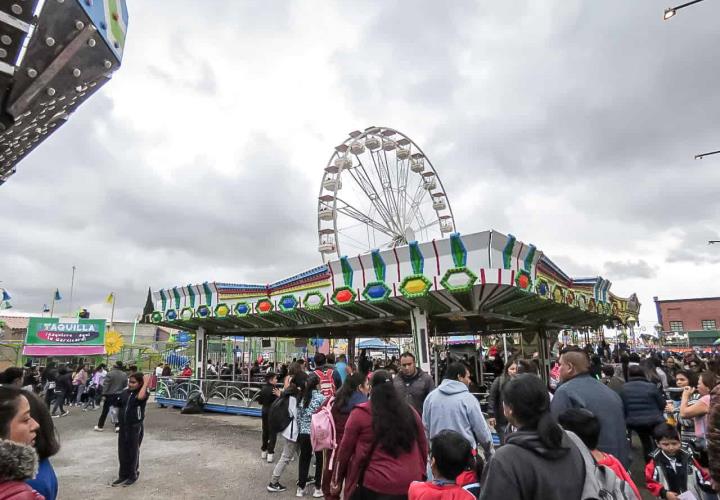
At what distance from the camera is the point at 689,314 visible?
48719mm

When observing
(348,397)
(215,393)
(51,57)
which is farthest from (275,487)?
(215,393)

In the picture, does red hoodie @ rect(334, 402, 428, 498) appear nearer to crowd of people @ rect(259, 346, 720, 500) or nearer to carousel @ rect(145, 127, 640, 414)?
crowd of people @ rect(259, 346, 720, 500)

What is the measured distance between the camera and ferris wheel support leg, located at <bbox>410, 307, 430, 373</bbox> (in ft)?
29.5

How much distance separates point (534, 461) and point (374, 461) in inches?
52.6

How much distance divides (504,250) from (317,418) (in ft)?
16.2

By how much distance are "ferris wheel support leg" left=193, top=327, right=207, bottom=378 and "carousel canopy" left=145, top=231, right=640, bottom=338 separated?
313 mm

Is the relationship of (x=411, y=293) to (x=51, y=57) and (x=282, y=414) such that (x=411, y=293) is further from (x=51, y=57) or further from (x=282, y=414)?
(x=51, y=57)

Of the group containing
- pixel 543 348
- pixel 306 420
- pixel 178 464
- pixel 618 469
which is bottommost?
pixel 178 464

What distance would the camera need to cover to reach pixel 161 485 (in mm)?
5738

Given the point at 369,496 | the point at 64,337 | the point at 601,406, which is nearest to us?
the point at 369,496

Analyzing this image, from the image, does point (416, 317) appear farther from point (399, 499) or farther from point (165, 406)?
point (165, 406)

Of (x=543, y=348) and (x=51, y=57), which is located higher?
(x=51, y=57)

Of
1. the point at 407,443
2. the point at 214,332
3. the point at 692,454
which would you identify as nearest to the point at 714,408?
the point at 407,443

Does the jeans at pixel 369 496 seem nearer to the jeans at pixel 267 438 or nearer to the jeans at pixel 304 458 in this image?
the jeans at pixel 304 458
